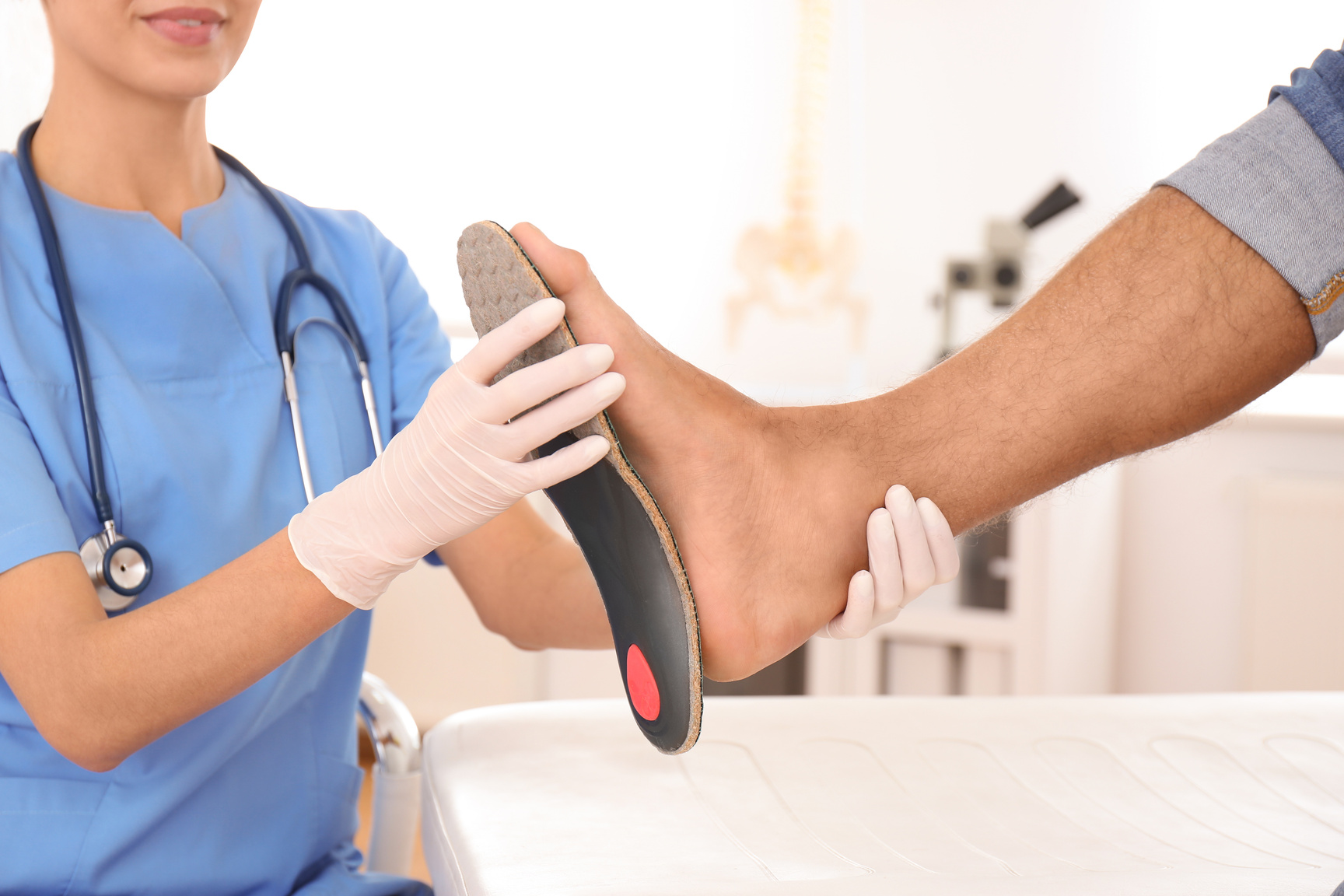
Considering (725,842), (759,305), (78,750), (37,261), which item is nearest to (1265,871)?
(725,842)

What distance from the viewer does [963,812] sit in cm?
81

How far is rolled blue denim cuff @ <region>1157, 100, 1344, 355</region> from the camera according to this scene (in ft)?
2.19

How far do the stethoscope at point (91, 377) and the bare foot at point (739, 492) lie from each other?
0.87 ft

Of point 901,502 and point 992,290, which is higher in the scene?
point 992,290

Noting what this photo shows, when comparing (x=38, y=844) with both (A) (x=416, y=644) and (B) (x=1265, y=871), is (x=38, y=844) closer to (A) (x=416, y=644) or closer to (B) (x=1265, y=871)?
(B) (x=1265, y=871)

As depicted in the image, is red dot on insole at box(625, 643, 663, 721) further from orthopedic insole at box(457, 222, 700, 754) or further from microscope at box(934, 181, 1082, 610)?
microscope at box(934, 181, 1082, 610)

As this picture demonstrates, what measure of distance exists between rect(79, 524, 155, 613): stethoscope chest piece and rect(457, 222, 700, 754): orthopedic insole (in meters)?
0.29

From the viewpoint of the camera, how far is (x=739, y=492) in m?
0.76

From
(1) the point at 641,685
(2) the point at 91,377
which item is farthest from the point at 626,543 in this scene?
(2) the point at 91,377

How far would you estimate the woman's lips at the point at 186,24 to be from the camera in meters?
0.80

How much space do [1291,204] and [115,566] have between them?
774mm

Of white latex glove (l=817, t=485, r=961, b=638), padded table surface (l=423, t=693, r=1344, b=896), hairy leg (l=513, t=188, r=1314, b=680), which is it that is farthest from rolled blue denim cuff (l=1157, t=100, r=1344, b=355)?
padded table surface (l=423, t=693, r=1344, b=896)

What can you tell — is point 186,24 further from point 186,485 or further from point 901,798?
point 901,798

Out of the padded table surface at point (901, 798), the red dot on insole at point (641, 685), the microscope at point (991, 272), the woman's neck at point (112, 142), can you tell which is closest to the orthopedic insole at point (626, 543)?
the red dot on insole at point (641, 685)
